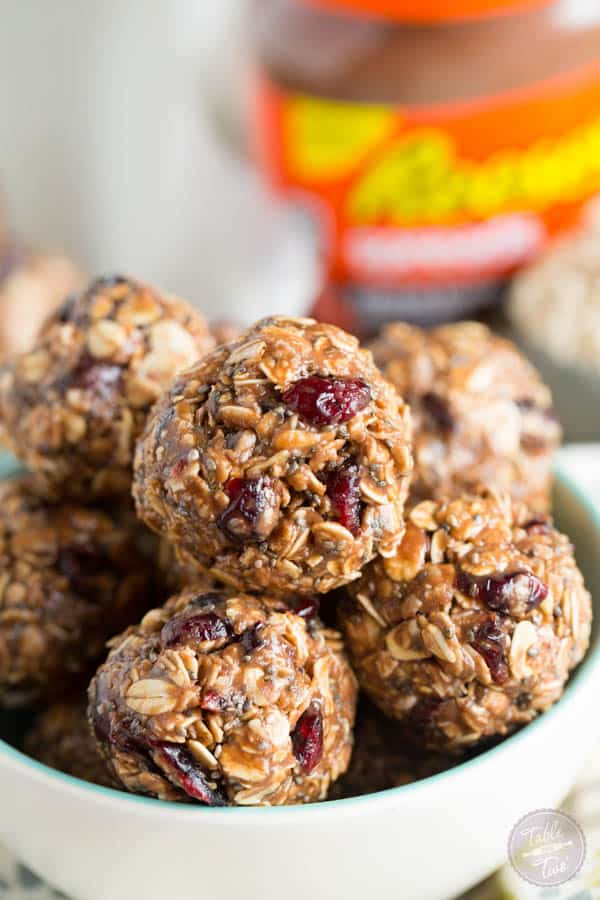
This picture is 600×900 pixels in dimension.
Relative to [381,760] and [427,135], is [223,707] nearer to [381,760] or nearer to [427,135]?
[381,760]

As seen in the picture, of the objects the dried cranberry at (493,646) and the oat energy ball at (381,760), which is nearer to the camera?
the dried cranberry at (493,646)

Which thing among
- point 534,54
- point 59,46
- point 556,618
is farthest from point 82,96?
point 556,618

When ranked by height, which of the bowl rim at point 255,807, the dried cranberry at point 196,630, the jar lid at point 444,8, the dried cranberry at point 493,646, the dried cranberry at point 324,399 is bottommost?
the bowl rim at point 255,807

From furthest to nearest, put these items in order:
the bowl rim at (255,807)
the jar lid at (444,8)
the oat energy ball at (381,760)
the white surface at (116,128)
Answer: the white surface at (116,128), the jar lid at (444,8), the oat energy ball at (381,760), the bowl rim at (255,807)

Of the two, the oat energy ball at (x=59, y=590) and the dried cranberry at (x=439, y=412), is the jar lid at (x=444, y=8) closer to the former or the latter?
the dried cranberry at (x=439, y=412)

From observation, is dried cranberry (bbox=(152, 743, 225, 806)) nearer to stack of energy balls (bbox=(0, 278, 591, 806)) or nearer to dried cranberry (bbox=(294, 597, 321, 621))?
stack of energy balls (bbox=(0, 278, 591, 806))

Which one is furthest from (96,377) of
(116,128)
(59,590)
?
(116,128)

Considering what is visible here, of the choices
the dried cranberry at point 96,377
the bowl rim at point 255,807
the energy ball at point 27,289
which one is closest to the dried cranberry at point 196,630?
the bowl rim at point 255,807

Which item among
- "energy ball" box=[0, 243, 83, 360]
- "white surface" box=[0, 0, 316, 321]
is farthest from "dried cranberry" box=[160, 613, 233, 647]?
"white surface" box=[0, 0, 316, 321]
